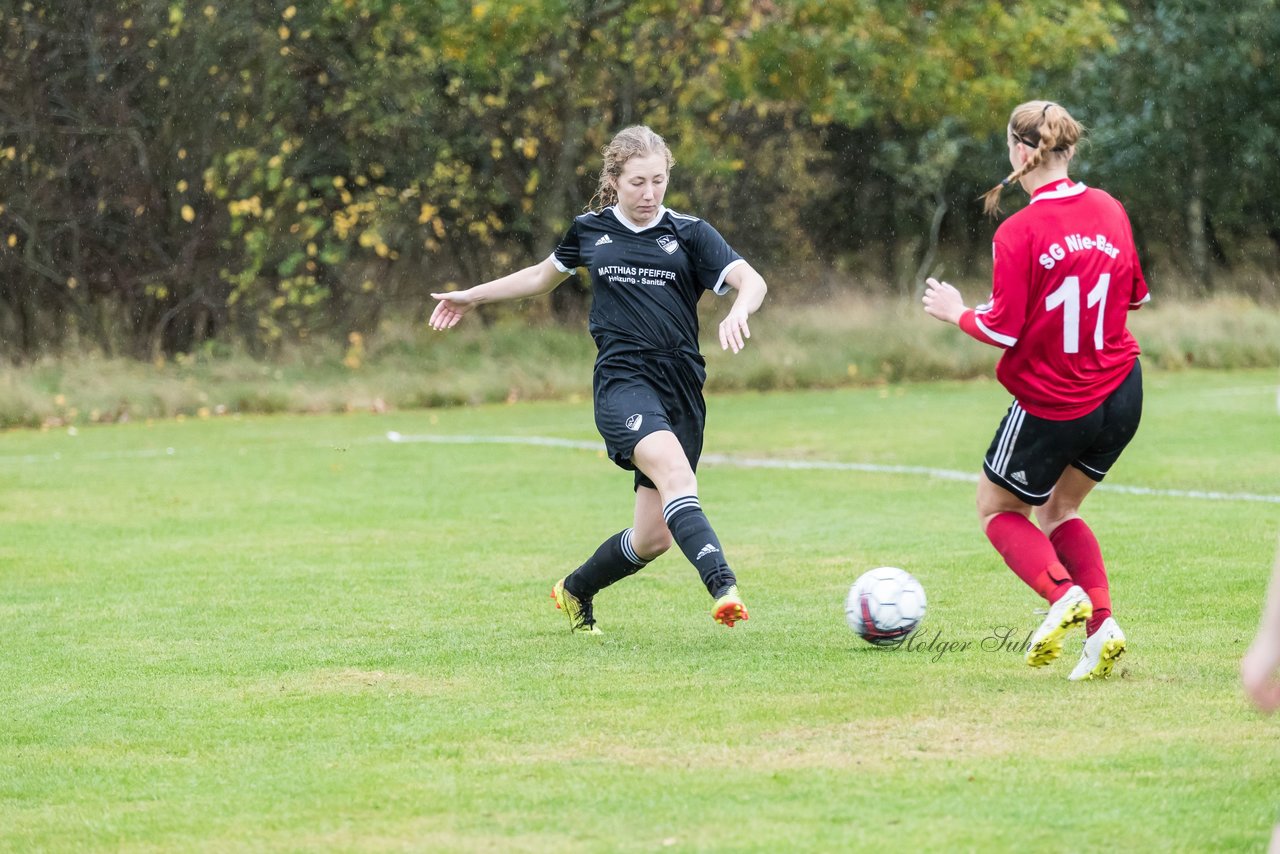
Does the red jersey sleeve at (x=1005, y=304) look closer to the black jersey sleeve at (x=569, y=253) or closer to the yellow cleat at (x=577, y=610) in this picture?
the black jersey sleeve at (x=569, y=253)

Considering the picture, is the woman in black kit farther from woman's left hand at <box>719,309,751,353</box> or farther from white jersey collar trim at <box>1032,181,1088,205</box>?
white jersey collar trim at <box>1032,181,1088,205</box>

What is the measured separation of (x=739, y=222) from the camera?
2916cm

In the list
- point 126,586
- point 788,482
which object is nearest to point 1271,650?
point 126,586

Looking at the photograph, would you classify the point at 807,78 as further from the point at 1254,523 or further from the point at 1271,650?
the point at 1271,650

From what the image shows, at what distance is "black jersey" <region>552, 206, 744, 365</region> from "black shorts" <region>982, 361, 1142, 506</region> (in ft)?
4.62

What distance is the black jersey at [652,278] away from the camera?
21.8ft

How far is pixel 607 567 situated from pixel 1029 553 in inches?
70.7

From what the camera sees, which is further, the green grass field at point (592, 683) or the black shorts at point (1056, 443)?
the black shorts at point (1056, 443)

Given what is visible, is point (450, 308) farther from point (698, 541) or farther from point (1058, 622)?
point (1058, 622)

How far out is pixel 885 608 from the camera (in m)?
6.27

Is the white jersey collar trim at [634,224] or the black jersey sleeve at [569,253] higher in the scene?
the white jersey collar trim at [634,224]

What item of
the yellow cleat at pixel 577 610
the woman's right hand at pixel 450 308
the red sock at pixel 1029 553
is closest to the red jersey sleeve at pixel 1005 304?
the red sock at pixel 1029 553

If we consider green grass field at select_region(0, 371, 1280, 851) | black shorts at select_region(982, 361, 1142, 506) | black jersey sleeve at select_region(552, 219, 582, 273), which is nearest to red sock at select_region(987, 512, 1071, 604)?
black shorts at select_region(982, 361, 1142, 506)

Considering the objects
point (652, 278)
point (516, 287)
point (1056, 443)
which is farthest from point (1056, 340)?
point (516, 287)
